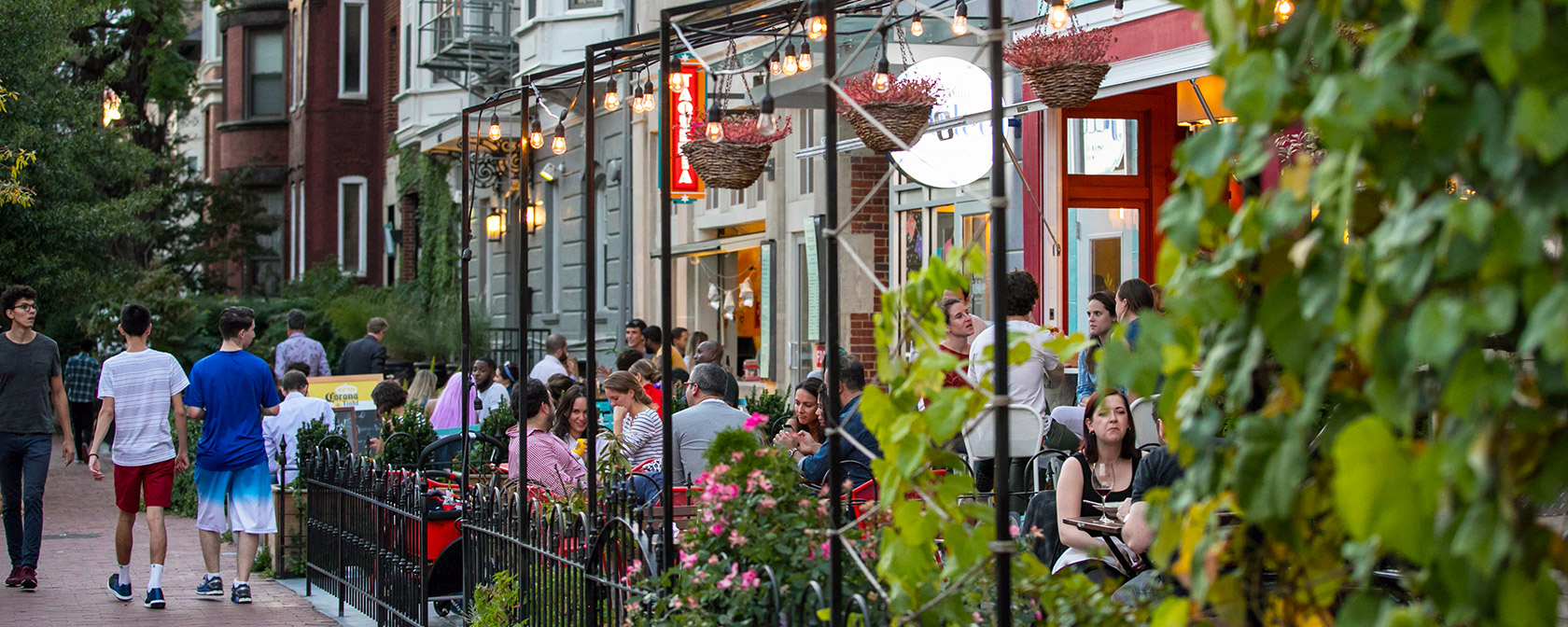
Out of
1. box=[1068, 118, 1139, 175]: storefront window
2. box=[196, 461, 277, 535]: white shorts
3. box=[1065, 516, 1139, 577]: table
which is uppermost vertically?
box=[1068, 118, 1139, 175]: storefront window

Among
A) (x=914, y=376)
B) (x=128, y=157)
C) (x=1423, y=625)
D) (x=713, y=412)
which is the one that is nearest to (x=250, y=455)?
(x=713, y=412)

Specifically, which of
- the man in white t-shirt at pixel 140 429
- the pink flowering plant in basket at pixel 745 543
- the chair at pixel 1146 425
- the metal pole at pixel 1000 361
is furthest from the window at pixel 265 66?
the metal pole at pixel 1000 361

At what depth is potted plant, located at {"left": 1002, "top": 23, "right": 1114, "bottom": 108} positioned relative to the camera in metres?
8.05

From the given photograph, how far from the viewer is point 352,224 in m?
35.6

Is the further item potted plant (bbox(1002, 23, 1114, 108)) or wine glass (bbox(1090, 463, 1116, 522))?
potted plant (bbox(1002, 23, 1114, 108))

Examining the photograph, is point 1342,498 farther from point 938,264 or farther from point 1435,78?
point 938,264

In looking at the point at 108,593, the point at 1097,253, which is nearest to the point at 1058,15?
the point at 1097,253

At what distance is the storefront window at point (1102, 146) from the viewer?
12.5 meters

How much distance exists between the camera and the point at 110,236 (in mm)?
21750

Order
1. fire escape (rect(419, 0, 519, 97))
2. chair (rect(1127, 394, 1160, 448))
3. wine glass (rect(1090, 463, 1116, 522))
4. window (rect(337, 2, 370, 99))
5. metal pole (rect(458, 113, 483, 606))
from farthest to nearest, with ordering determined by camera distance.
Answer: window (rect(337, 2, 370, 99)), fire escape (rect(419, 0, 519, 97)), chair (rect(1127, 394, 1160, 448)), metal pole (rect(458, 113, 483, 606)), wine glass (rect(1090, 463, 1116, 522))

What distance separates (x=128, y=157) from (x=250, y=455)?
51.0 feet

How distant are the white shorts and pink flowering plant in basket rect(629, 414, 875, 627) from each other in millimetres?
5321

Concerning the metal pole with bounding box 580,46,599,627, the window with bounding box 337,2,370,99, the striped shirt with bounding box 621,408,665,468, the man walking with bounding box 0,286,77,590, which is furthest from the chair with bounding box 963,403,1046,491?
the window with bounding box 337,2,370,99

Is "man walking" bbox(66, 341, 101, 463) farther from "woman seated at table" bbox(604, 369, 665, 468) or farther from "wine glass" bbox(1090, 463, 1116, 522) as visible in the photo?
"wine glass" bbox(1090, 463, 1116, 522)
